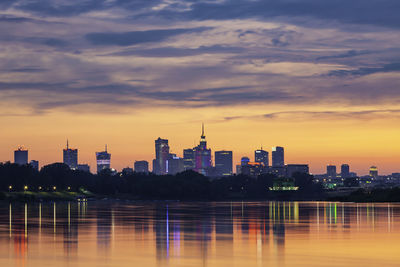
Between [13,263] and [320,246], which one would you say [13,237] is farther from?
[320,246]

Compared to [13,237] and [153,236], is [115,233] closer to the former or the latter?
[153,236]

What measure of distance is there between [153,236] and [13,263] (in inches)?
800

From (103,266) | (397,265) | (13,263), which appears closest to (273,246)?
(397,265)

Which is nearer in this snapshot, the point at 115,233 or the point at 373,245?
the point at 373,245

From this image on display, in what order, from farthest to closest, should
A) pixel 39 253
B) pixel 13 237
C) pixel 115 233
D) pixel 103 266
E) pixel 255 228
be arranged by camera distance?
pixel 255 228, pixel 115 233, pixel 13 237, pixel 39 253, pixel 103 266

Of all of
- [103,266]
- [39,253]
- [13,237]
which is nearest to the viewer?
[103,266]

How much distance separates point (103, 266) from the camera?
39094 mm

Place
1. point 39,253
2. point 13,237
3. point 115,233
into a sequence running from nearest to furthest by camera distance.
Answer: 1. point 39,253
2. point 13,237
3. point 115,233

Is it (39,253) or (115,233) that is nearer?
(39,253)

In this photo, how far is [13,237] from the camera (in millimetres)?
56906

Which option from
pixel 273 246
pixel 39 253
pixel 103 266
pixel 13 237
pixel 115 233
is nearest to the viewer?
pixel 103 266

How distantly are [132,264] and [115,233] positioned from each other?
74.0 ft

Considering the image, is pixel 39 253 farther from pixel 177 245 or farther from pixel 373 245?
pixel 373 245

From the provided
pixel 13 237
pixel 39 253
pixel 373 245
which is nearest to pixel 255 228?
pixel 373 245
